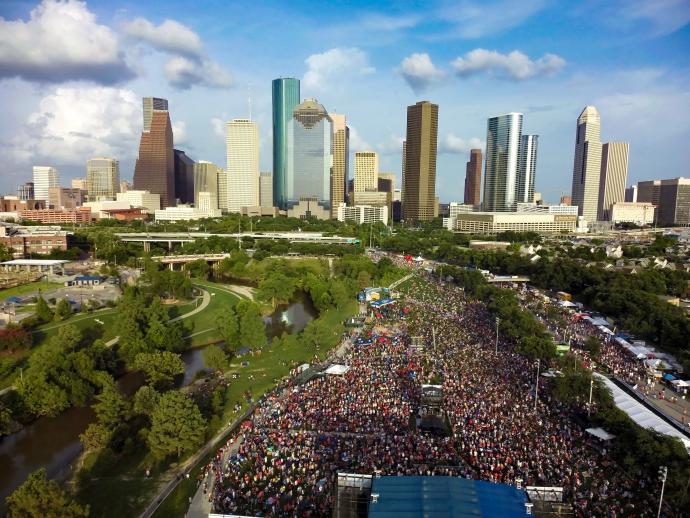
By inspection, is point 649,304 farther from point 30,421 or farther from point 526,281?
point 30,421

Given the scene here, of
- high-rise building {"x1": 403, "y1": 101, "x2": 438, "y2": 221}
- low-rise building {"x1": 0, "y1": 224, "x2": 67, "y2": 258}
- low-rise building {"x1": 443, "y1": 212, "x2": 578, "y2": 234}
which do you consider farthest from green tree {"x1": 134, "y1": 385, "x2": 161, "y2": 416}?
high-rise building {"x1": 403, "y1": 101, "x2": 438, "y2": 221}

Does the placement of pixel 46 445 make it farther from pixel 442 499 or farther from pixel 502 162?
pixel 502 162

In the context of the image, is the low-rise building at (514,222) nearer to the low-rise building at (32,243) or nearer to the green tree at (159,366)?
the low-rise building at (32,243)

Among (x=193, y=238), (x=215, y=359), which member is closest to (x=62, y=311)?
(x=215, y=359)

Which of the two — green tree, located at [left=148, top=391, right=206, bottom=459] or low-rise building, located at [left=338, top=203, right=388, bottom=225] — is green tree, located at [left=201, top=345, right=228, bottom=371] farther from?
low-rise building, located at [left=338, top=203, right=388, bottom=225]

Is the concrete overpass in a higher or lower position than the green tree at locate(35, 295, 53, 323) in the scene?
higher

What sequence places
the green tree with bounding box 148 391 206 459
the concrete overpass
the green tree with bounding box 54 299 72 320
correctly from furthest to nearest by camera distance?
the concrete overpass → the green tree with bounding box 54 299 72 320 → the green tree with bounding box 148 391 206 459
